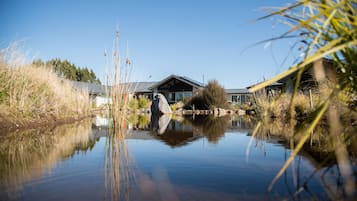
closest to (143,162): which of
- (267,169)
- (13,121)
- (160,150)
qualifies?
(160,150)

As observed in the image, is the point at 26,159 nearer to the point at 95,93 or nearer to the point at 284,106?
the point at 284,106

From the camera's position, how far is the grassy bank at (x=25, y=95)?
4102 mm

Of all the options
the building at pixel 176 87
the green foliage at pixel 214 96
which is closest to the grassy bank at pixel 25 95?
the green foliage at pixel 214 96

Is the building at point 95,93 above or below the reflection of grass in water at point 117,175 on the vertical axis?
above

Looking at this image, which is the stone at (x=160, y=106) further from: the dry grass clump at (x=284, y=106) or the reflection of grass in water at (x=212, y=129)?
the reflection of grass in water at (x=212, y=129)

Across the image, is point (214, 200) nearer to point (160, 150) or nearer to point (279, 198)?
point (279, 198)

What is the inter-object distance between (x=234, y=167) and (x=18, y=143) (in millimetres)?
2373

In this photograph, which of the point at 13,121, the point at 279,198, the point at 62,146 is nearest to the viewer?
the point at 279,198

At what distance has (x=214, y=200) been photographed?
1100mm

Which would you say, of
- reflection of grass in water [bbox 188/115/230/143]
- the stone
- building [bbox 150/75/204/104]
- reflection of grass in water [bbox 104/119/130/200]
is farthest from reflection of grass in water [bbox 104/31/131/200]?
building [bbox 150/75/204/104]

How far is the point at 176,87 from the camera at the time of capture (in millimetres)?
26000

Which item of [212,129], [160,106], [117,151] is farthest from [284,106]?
[160,106]

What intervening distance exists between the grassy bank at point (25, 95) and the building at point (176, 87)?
18030 mm

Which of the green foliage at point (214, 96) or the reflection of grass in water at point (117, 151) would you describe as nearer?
the reflection of grass in water at point (117, 151)
